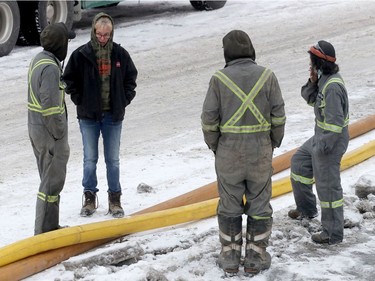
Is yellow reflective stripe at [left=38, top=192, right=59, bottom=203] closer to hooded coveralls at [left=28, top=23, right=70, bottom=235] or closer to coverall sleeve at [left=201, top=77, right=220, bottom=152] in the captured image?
hooded coveralls at [left=28, top=23, right=70, bottom=235]

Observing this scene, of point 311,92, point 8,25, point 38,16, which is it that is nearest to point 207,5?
point 38,16

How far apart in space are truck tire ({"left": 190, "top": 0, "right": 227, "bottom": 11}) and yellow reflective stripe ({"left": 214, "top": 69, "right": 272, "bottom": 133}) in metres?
12.3

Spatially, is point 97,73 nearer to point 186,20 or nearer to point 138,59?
point 138,59

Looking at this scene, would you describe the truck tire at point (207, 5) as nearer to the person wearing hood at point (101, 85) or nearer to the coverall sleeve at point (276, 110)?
the person wearing hood at point (101, 85)

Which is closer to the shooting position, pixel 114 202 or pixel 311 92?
pixel 311 92

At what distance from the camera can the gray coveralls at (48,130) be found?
7223 millimetres

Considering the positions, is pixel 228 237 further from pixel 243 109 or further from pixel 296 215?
pixel 296 215

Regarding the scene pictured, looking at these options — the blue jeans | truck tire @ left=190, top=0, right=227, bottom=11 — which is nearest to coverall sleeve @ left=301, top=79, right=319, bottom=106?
the blue jeans

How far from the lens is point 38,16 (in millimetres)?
15898

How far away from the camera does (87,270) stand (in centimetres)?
690

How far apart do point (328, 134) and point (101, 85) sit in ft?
6.48

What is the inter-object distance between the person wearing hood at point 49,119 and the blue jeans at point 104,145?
1.91 ft

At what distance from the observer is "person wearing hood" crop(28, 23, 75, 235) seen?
23.7 feet

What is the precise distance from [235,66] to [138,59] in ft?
26.6
